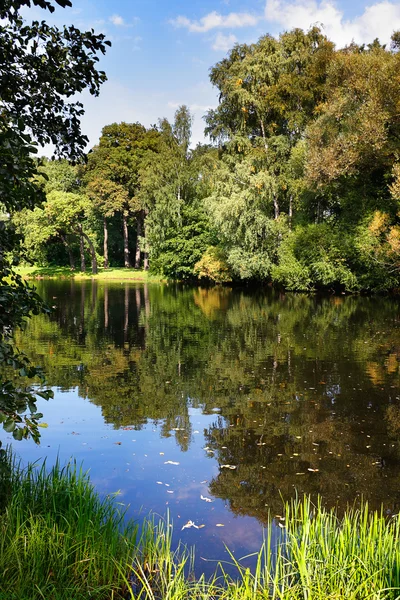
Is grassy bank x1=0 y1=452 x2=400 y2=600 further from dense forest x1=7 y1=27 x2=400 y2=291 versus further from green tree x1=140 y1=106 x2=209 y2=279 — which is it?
green tree x1=140 y1=106 x2=209 y2=279

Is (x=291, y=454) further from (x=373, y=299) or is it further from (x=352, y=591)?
(x=373, y=299)

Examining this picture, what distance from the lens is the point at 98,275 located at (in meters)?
53.7

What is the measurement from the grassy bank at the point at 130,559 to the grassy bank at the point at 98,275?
4646 centimetres

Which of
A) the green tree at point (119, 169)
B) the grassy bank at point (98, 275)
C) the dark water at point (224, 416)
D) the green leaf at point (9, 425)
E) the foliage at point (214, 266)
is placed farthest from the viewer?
the green tree at point (119, 169)

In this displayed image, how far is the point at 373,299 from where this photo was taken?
32250mm

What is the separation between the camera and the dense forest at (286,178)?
29141mm

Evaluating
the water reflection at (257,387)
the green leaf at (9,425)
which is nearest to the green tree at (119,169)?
the water reflection at (257,387)

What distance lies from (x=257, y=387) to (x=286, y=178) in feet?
91.4

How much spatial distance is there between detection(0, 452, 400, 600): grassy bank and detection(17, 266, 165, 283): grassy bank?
46.5 metres

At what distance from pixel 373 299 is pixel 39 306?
30983 mm

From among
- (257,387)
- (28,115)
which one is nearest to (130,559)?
(28,115)

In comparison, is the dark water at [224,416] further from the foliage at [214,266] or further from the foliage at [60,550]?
the foliage at [214,266]

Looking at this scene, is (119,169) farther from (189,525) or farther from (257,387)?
(189,525)

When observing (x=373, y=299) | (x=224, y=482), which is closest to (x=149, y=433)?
(x=224, y=482)
